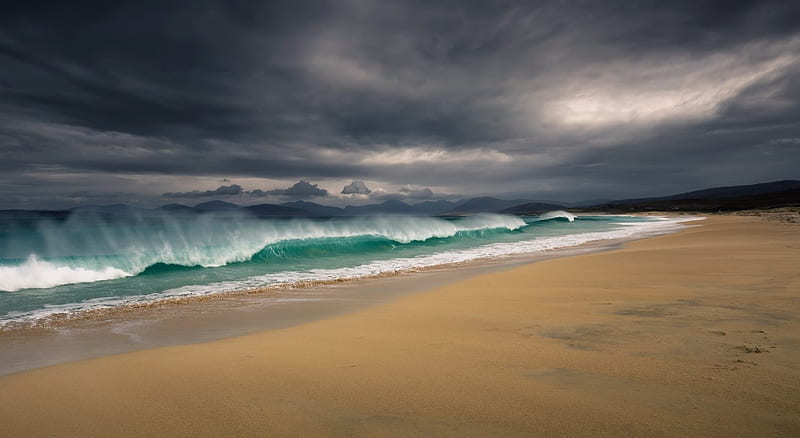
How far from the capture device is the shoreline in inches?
222

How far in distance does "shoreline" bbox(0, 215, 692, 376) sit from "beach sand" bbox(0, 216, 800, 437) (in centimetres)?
87

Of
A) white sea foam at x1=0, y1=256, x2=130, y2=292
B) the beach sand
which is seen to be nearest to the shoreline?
the beach sand

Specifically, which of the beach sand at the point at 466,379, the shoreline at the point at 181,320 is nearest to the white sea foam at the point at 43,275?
the shoreline at the point at 181,320

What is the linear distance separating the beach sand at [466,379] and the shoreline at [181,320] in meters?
0.87

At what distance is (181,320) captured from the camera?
24.5 ft

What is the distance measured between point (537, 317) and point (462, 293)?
9.61ft

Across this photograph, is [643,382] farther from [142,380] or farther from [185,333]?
[185,333]

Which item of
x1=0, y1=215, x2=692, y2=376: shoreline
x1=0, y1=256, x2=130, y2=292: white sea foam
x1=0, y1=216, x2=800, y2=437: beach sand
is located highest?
x1=0, y1=256, x2=130, y2=292: white sea foam

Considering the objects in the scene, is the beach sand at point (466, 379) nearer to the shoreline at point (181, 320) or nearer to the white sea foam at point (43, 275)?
the shoreline at point (181, 320)

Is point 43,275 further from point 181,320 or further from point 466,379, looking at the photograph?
point 466,379

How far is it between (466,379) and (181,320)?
6.47 m

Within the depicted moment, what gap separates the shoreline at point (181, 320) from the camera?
5.64 metres

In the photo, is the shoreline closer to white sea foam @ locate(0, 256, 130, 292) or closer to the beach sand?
the beach sand

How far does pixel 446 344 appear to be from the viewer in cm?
478
